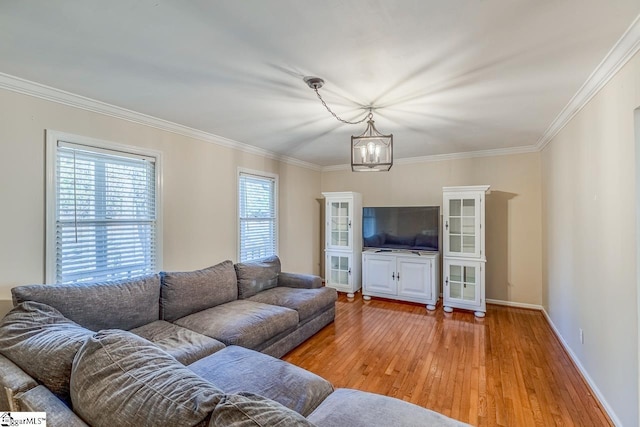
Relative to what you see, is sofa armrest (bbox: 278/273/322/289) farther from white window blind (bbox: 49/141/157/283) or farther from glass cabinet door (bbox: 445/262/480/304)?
glass cabinet door (bbox: 445/262/480/304)

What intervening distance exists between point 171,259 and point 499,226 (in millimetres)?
4650

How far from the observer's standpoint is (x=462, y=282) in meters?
4.28

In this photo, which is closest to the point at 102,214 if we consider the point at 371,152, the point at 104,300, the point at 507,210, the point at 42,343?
the point at 104,300

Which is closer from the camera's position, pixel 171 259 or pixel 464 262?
pixel 171 259

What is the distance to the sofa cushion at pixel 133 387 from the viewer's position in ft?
2.88

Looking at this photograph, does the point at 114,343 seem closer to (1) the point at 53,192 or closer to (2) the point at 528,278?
(1) the point at 53,192

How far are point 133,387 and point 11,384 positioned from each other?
2.49ft

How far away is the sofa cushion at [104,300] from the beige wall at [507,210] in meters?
4.25

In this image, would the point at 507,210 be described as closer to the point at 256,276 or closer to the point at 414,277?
the point at 414,277

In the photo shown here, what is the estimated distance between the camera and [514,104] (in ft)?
8.84

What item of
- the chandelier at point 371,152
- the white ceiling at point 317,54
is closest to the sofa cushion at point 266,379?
the chandelier at point 371,152

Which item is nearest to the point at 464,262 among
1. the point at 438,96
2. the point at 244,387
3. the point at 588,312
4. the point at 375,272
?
the point at 375,272

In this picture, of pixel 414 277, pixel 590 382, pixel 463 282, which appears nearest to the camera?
pixel 590 382

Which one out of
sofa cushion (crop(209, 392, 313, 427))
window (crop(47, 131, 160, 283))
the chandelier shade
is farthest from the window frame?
sofa cushion (crop(209, 392, 313, 427))
